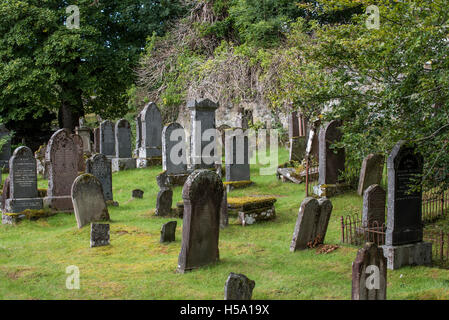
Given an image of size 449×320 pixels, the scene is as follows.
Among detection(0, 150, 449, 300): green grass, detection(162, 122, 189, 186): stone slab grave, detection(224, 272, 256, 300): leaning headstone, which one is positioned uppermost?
detection(162, 122, 189, 186): stone slab grave

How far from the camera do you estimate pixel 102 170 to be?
14.3 m

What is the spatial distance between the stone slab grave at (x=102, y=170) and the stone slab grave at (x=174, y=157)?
9.91 feet

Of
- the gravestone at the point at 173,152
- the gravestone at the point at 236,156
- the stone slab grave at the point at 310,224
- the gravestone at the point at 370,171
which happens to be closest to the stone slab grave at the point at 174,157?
the gravestone at the point at 173,152

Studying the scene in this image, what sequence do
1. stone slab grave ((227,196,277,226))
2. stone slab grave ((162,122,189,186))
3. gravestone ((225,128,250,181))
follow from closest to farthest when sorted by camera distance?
stone slab grave ((227,196,277,226))
gravestone ((225,128,250,181))
stone slab grave ((162,122,189,186))

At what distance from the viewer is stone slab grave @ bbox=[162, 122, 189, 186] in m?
17.3

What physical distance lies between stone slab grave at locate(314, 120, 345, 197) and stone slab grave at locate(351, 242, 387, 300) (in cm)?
746

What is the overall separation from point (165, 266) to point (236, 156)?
797 centimetres

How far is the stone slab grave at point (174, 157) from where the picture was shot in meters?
17.3

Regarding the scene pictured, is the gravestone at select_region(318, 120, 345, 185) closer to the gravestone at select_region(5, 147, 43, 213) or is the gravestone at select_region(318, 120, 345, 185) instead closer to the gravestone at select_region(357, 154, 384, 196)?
the gravestone at select_region(357, 154, 384, 196)

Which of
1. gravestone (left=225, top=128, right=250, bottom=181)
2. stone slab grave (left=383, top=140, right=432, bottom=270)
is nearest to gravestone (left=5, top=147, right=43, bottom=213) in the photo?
gravestone (left=225, top=128, right=250, bottom=181)

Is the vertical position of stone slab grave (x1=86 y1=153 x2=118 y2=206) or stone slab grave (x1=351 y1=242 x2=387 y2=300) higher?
stone slab grave (x1=86 y1=153 x2=118 y2=206)

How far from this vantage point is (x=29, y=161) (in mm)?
13484

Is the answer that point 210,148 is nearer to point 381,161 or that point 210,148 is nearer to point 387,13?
point 381,161

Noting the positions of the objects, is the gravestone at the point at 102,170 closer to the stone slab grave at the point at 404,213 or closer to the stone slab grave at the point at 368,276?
the stone slab grave at the point at 404,213
